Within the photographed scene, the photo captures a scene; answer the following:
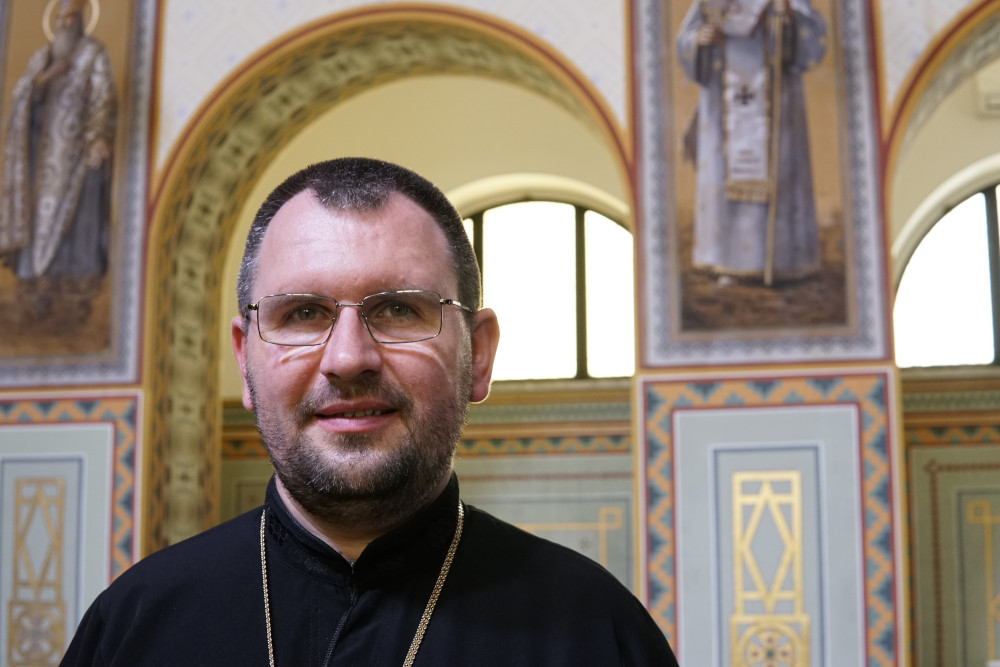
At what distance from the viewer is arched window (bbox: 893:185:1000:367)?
10047 mm

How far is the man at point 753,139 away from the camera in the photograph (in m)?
6.60

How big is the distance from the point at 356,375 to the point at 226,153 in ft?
20.8

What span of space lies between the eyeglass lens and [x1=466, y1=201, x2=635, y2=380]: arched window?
8.61 meters

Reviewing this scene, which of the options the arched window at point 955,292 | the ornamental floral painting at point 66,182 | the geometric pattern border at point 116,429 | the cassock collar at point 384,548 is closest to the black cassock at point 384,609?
the cassock collar at point 384,548

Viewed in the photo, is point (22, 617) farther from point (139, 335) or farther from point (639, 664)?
point (639, 664)

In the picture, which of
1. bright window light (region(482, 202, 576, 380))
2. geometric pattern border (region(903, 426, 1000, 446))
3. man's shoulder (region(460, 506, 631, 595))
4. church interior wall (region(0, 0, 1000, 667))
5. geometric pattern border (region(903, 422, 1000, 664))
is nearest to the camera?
man's shoulder (region(460, 506, 631, 595))

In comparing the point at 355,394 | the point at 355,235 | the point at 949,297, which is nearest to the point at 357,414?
the point at 355,394

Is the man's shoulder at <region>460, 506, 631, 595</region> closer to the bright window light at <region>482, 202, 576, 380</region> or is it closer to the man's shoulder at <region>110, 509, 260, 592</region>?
the man's shoulder at <region>110, 509, 260, 592</region>

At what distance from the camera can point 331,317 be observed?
1.72 m

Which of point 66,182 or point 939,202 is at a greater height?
point 939,202

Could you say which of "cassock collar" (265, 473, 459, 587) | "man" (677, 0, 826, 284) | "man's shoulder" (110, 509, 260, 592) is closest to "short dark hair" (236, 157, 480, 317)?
"cassock collar" (265, 473, 459, 587)

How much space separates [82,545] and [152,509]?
0.43m

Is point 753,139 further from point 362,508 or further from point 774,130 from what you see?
point 362,508

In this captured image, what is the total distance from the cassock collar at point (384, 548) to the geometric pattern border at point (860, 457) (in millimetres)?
4620
